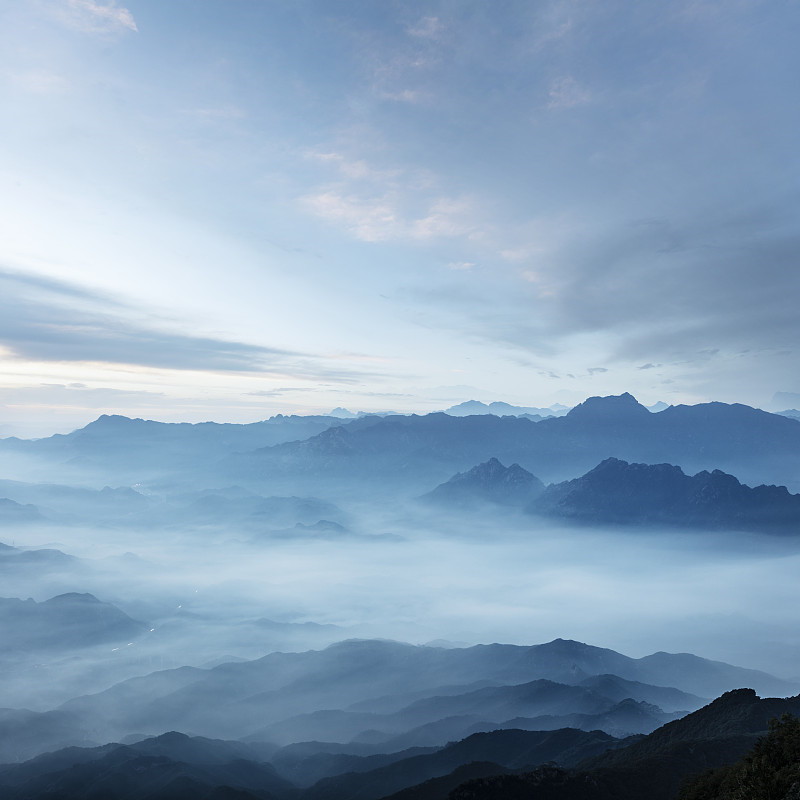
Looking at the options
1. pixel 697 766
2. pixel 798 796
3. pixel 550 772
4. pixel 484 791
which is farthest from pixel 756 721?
pixel 798 796

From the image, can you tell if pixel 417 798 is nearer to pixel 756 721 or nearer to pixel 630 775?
pixel 630 775

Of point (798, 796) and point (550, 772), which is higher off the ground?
point (798, 796)

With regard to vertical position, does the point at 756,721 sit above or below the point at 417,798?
above

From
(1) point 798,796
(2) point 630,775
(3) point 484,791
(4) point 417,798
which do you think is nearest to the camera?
(1) point 798,796

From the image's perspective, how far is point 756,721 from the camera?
540 feet

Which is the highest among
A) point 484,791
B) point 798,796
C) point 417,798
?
point 798,796

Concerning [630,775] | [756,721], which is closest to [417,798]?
[630,775]

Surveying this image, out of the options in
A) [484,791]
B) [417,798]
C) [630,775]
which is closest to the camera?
[484,791]

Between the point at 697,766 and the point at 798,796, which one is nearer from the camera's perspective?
the point at 798,796

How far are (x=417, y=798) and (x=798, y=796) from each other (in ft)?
487

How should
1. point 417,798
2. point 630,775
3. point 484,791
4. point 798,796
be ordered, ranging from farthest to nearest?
point 417,798
point 630,775
point 484,791
point 798,796

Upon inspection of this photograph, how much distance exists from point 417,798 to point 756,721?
111668 millimetres

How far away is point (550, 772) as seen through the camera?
13125 centimetres

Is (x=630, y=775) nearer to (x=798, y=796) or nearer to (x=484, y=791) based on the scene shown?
(x=484, y=791)
